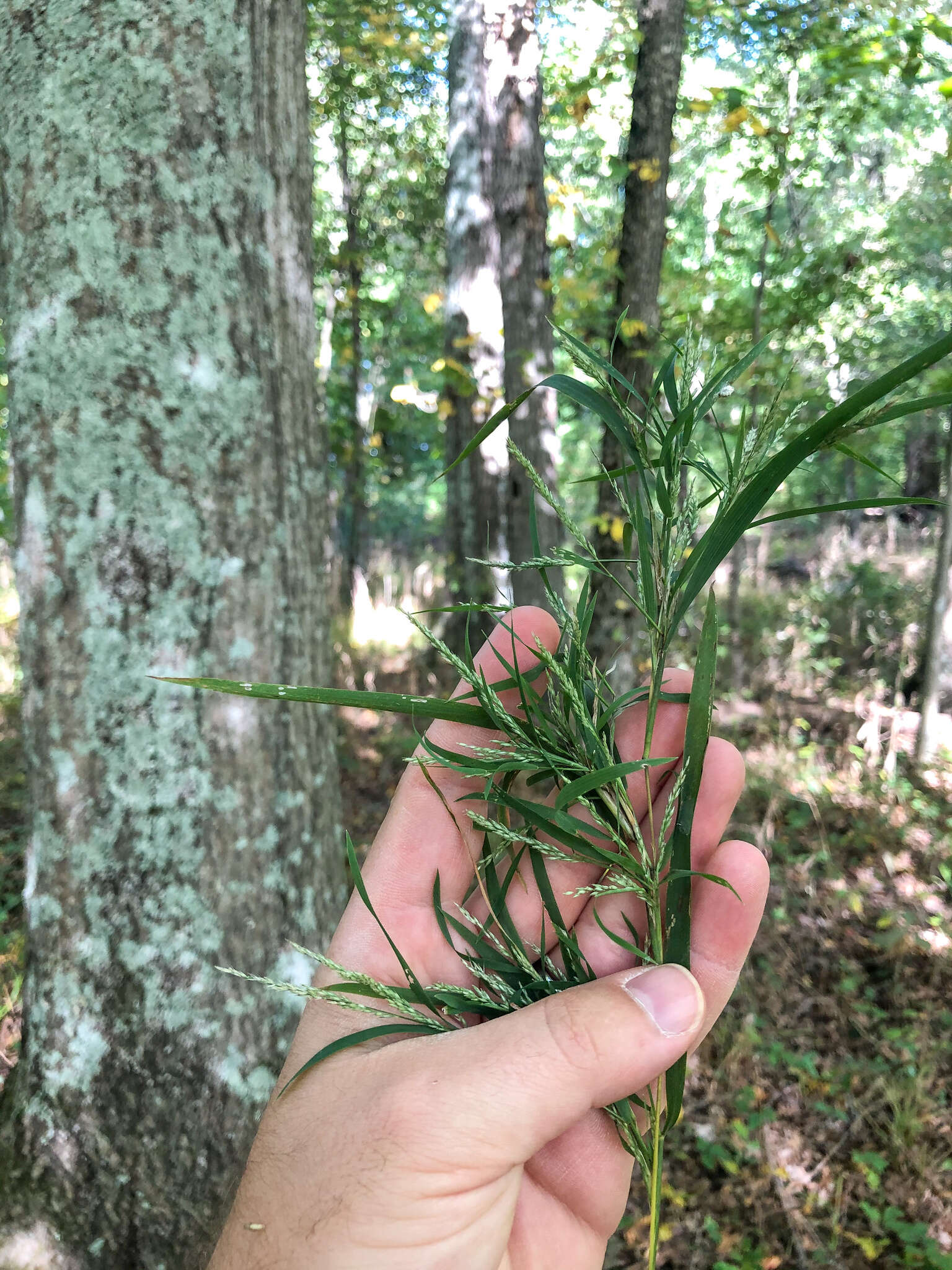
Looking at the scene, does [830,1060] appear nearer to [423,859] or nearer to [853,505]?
[423,859]

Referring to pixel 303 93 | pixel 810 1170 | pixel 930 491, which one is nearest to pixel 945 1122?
pixel 810 1170

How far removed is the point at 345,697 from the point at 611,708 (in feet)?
1.19

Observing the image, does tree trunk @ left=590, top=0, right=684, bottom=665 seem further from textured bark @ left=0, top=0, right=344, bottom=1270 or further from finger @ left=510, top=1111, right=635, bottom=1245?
finger @ left=510, top=1111, right=635, bottom=1245

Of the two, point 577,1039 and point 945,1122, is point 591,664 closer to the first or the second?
point 577,1039

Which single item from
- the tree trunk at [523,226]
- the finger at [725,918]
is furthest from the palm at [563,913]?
the tree trunk at [523,226]

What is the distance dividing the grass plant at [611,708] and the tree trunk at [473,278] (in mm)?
3310

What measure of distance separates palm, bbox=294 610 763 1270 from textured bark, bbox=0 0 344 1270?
697mm

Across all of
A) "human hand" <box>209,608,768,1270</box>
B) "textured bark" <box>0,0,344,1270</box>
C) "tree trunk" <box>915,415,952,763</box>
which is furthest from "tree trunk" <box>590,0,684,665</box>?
"tree trunk" <box>915,415,952,763</box>

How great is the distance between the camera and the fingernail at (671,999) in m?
1.02

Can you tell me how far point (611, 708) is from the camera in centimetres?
100

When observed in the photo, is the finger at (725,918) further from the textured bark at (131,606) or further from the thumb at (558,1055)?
the textured bark at (131,606)

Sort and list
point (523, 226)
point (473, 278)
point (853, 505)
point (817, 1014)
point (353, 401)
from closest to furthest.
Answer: point (853, 505)
point (817, 1014)
point (523, 226)
point (473, 278)
point (353, 401)

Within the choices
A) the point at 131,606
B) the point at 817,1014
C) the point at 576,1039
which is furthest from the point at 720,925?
the point at 817,1014

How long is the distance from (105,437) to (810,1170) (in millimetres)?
3214
